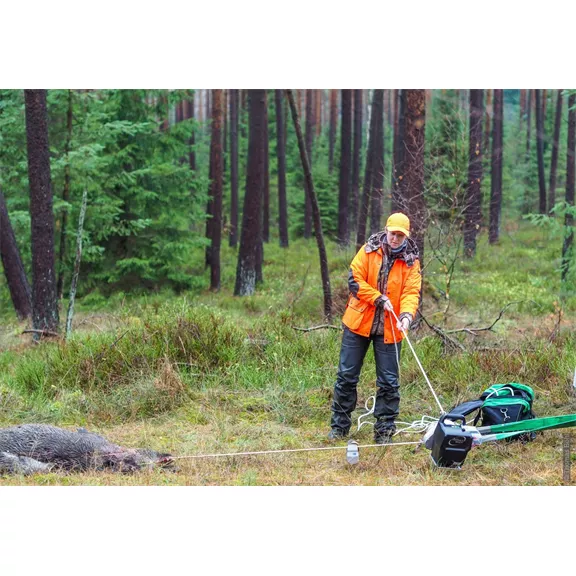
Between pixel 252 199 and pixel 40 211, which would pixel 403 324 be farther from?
pixel 252 199

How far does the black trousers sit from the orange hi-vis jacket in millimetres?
122

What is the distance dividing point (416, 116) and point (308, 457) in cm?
708

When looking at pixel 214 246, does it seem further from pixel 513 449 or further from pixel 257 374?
pixel 513 449

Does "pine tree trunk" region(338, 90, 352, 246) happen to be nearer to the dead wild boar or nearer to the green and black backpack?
the green and black backpack

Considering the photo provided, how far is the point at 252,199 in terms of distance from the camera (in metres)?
18.0

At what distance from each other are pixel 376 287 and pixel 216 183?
15.6m

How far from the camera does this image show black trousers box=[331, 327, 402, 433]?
6.36 metres

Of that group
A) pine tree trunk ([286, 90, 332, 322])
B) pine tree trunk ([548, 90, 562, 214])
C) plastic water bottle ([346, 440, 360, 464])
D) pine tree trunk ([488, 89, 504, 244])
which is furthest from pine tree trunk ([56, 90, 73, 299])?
pine tree trunk ([548, 90, 562, 214])

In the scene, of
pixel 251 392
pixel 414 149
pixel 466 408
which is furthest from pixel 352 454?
pixel 414 149

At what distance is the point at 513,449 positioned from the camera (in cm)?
611

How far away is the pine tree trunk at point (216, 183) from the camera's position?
20.7 m

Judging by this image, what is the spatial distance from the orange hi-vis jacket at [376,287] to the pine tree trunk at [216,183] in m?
14.4
